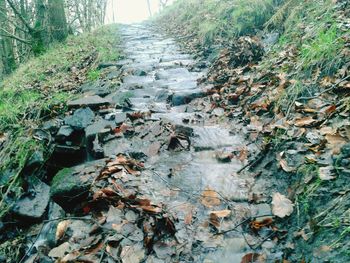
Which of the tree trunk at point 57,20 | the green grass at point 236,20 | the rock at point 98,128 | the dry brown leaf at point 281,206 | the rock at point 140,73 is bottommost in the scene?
→ the dry brown leaf at point 281,206

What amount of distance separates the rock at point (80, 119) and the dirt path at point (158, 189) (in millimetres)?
11

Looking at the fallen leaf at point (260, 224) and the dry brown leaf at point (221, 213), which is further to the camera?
the dry brown leaf at point (221, 213)

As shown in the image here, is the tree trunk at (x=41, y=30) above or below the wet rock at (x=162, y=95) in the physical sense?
above

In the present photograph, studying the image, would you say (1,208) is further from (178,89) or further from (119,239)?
(178,89)

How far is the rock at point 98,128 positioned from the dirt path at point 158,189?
0.01 m

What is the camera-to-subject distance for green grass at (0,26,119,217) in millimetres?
3327

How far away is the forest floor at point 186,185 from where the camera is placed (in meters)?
2.02

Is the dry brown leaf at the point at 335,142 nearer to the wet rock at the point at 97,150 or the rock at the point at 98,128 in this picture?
the wet rock at the point at 97,150

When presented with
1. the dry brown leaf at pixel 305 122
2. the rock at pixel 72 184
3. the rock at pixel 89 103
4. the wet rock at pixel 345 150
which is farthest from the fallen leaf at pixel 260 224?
the rock at pixel 89 103

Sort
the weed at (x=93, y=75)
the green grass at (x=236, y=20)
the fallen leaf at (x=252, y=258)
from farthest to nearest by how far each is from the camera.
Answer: the green grass at (x=236, y=20), the weed at (x=93, y=75), the fallen leaf at (x=252, y=258)

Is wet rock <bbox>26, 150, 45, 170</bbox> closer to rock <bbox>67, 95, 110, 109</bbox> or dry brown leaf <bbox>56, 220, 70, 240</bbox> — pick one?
rock <bbox>67, 95, 110, 109</bbox>

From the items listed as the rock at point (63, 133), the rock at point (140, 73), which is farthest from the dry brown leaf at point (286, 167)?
the rock at point (140, 73)

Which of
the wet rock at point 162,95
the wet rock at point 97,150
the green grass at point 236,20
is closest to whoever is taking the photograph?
the wet rock at point 97,150

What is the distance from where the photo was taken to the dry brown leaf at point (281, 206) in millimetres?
2123
